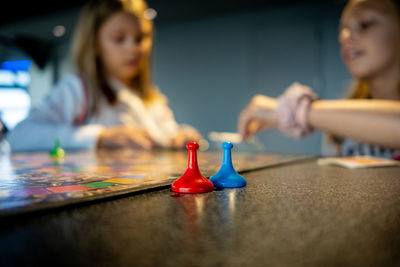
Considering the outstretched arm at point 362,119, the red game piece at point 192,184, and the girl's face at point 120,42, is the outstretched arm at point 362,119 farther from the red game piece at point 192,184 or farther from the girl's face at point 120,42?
the girl's face at point 120,42

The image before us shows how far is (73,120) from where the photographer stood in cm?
140

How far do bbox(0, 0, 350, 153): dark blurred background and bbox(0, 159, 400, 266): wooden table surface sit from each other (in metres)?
3.22

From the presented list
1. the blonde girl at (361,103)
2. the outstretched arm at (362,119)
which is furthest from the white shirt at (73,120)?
the outstretched arm at (362,119)

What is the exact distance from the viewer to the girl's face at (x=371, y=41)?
970 mm

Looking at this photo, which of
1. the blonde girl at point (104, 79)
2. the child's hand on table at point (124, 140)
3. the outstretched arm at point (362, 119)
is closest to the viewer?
the outstretched arm at point (362, 119)

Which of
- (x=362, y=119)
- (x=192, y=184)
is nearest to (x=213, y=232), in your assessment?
(x=192, y=184)

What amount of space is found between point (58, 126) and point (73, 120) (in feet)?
0.43

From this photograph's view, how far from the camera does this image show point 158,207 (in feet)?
0.83

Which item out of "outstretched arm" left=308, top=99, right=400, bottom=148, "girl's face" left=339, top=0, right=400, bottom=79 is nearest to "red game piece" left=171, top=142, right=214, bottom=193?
"outstretched arm" left=308, top=99, right=400, bottom=148

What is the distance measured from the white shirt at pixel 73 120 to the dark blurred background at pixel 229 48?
2.42 metres

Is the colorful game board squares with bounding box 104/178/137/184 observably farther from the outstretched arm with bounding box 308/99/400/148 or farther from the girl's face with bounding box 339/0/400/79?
the girl's face with bounding box 339/0/400/79

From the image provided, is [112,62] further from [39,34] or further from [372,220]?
[39,34]

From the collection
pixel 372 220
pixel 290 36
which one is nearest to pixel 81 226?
pixel 372 220

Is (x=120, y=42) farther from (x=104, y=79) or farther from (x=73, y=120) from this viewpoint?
(x=73, y=120)
